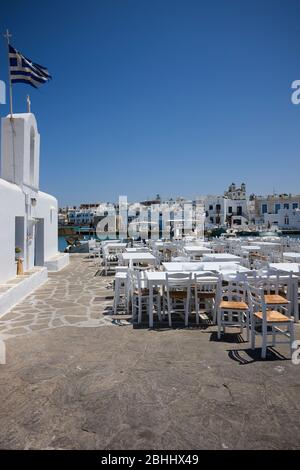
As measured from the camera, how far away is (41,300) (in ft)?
29.0

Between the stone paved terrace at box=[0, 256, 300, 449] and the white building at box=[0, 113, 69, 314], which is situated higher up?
the white building at box=[0, 113, 69, 314]

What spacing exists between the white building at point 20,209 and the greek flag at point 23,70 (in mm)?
1050

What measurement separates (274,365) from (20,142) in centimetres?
969

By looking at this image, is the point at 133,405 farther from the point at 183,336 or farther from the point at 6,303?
the point at 6,303

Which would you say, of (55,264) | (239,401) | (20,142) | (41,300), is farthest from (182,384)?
(55,264)

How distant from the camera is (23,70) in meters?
10.9

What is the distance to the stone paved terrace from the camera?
3.10 metres

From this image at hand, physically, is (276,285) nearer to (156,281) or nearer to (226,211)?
(156,281)

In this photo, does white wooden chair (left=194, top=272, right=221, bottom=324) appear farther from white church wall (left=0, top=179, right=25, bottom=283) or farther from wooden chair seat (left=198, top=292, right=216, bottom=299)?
white church wall (left=0, top=179, right=25, bottom=283)

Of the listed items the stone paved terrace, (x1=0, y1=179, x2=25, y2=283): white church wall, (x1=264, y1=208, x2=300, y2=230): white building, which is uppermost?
(x1=264, y1=208, x2=300, y2=230): white building

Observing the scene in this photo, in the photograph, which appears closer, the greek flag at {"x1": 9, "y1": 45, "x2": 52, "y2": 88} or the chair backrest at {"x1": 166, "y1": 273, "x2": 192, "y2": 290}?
the chair backrest at {"x1": 166, "y1": 273, "x2": 192, "y2": 290}

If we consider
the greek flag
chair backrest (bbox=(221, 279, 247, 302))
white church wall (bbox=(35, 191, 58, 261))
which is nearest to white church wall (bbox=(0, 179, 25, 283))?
white church wall (bbox=(35, 191, 58, 261))

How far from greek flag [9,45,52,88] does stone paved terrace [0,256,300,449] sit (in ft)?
26.7

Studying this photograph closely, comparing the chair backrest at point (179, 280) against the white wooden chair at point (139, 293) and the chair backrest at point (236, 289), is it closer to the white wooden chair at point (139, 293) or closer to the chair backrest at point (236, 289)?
the white wooden chair at point (139, 293)
